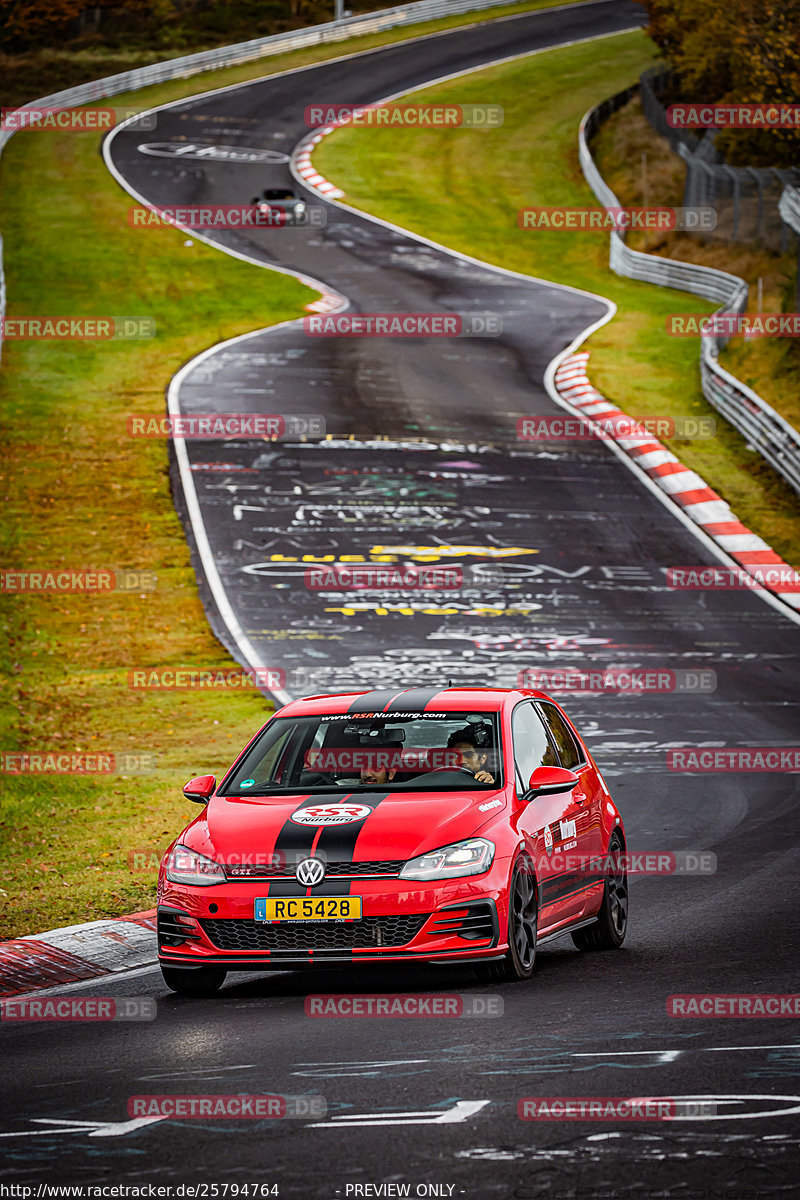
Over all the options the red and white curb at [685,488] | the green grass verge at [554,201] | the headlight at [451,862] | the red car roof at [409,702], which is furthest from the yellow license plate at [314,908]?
the green grass verge at [554,201]

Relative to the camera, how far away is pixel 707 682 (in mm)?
19734

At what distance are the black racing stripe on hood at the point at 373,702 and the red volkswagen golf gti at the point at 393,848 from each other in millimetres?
11

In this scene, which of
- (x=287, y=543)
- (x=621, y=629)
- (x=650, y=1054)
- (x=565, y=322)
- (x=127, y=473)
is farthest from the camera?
(x=565, y=322)

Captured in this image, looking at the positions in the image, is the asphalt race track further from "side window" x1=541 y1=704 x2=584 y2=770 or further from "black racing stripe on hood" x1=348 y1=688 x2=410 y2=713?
"black racing stripe on hood" x1=348 y1=688 x2=410 y2=713

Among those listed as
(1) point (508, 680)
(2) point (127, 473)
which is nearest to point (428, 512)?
(2) point (127, 473)

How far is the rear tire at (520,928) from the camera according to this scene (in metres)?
8.66

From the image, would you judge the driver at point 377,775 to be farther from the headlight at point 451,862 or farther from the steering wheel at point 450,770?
the headlight at point 451,862

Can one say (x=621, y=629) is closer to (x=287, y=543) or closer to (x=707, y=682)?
→ (x=707, y=682)

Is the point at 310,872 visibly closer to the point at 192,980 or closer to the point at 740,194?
the point at 192,980

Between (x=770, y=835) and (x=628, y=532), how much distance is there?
45.3ft

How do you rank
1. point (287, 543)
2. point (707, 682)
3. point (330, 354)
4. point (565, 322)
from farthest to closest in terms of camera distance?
point (565, 322), point (330, 354), point (287, 543), point (707, 682)

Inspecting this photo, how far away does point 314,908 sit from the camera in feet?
27.8

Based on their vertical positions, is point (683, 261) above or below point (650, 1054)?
below

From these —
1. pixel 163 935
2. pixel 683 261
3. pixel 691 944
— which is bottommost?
pixel 683 261
